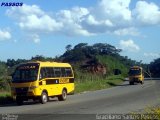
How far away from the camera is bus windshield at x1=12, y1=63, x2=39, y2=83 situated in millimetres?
27703

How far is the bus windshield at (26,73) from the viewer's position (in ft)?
90.9

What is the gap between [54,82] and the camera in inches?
1163

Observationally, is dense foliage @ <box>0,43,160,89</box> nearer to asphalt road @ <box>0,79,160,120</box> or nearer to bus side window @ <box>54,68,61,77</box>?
bus side window @ <box>54,68,61,77</box>

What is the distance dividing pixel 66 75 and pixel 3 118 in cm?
1461

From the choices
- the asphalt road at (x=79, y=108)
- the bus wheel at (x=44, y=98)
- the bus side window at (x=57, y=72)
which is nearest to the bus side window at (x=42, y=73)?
the bus wheel at (x=44, y=98)

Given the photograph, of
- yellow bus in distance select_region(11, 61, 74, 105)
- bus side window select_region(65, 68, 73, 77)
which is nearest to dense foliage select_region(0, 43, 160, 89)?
bus side window select_region(65, 68, 73, 77)

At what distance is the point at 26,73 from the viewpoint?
91.5 ft

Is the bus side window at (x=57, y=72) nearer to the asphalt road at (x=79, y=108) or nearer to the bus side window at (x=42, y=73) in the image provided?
the bus side window at (x=42, y=73)

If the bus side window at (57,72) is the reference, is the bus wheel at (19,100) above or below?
below

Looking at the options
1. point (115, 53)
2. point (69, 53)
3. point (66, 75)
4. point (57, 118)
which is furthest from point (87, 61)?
point (57, 118)

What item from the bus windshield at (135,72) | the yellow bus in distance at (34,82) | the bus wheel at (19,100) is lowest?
the bus wheel at (19,100)

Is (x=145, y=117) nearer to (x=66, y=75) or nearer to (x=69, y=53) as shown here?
(x=66, y=75)

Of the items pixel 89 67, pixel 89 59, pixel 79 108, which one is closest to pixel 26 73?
pixel 79 108

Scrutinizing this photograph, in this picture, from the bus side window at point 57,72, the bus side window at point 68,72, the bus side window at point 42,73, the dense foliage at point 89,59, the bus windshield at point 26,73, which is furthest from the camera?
the dense foliage at point 89,59
